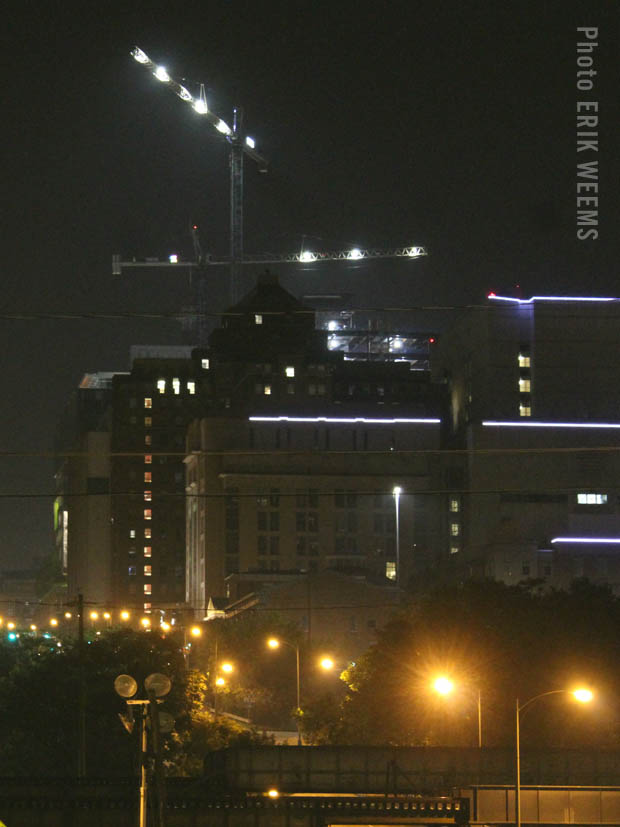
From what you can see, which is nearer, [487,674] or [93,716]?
[93,716]

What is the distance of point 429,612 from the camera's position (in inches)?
3991

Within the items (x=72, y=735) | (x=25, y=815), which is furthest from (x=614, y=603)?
(x=25, y=815)

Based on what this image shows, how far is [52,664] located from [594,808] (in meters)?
41.1

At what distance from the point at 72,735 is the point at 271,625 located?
63449 mm

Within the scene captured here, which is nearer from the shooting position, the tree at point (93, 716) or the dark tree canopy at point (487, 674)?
the tree at point (93, 716)

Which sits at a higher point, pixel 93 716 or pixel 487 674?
pixel 487 674

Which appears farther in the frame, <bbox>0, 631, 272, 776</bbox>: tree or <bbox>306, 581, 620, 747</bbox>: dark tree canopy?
<bbox>306, 581, 620, 747</bbox>: dark tree canopy

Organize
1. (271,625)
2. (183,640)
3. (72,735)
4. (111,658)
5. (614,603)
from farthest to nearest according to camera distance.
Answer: (183,640)
(271,625)
(614,603)
(111,658)
(72,735)

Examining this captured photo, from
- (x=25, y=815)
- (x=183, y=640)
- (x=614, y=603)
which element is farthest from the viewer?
(x=183, y=640)

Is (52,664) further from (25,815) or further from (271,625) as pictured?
(271,625)

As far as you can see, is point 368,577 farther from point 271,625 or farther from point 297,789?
point 297,789

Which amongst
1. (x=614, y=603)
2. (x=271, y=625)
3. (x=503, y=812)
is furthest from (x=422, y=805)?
(x=271, y=625)

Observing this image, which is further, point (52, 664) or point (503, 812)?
point (52, 664)

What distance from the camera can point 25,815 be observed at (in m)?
53.7
